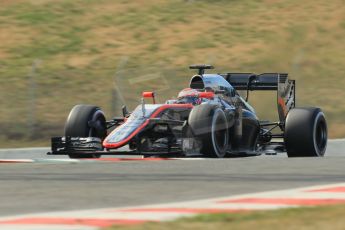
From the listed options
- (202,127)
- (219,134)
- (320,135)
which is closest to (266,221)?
(202,127)

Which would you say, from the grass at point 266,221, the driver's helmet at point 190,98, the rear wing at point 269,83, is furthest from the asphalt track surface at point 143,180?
the rear wing at point 269,83

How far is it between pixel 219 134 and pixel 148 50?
794 inches

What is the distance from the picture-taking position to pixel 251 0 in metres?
44.8

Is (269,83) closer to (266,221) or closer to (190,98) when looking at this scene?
(190,98)

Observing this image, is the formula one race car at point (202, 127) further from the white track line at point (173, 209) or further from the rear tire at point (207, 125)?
the white track line at point (173, 209)

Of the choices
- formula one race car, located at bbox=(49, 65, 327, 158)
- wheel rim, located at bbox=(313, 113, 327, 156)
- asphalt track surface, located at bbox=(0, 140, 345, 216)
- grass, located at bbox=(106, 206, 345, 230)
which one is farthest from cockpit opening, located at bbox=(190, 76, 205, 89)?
grass, located at bbox=(106, 206, 345, 230)

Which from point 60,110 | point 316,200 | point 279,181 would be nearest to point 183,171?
point 279,181

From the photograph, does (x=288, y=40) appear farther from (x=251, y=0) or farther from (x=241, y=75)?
(x=241, y=75)

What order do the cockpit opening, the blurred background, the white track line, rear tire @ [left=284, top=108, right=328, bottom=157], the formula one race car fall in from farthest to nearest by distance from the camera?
the blurred background
the cockpit opening
rear tire @ [left=284, top=108, right=328, bottom=157]
the formula one race car
the white track line

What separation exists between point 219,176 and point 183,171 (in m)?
0.91

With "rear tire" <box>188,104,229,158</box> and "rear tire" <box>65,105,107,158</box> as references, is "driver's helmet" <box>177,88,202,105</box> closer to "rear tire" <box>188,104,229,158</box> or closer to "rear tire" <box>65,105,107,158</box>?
"rear tire" <box>188,104,229,158</box>

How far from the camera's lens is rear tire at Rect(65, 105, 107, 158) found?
19422 millimetres

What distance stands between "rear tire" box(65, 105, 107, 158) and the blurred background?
15.4ft

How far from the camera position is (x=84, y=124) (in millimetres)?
19484
